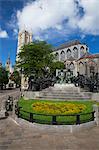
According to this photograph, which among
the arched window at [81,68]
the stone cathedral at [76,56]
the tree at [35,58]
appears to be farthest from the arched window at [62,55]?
the tree at [35,58]

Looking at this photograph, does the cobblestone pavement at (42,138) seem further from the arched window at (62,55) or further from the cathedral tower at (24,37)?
the cathedral tower at (24,37)

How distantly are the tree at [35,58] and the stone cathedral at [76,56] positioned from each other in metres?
39.1

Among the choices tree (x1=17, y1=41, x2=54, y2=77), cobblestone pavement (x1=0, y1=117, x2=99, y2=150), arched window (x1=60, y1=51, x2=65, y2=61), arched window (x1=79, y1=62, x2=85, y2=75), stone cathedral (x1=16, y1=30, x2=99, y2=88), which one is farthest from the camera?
arched window (x1=60, y1=51, x2=65, y2=61)

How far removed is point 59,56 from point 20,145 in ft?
405

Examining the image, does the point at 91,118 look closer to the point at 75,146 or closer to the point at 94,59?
the point at 75,146

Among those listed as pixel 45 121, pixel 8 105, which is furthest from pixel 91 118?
pixel 8 105

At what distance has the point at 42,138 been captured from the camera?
1121 cm

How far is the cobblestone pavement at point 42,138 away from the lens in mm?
9802

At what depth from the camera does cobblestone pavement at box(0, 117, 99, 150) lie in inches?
386

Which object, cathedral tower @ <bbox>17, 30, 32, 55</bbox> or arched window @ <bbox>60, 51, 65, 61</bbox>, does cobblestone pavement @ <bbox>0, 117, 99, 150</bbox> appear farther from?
cathedral tower @ <bbox>17, 30, 32, 55</bbox>

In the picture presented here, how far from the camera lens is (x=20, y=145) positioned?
32.6ft

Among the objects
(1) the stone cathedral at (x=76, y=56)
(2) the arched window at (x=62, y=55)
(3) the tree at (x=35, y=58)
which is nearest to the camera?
(3) the tree at (x=35, y=58)

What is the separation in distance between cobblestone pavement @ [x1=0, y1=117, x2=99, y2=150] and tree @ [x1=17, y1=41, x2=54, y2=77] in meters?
40.0

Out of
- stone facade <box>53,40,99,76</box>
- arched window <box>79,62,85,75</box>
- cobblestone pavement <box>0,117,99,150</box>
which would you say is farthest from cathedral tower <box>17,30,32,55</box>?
cobblestone pavement <box>0,117,99,150</box>
